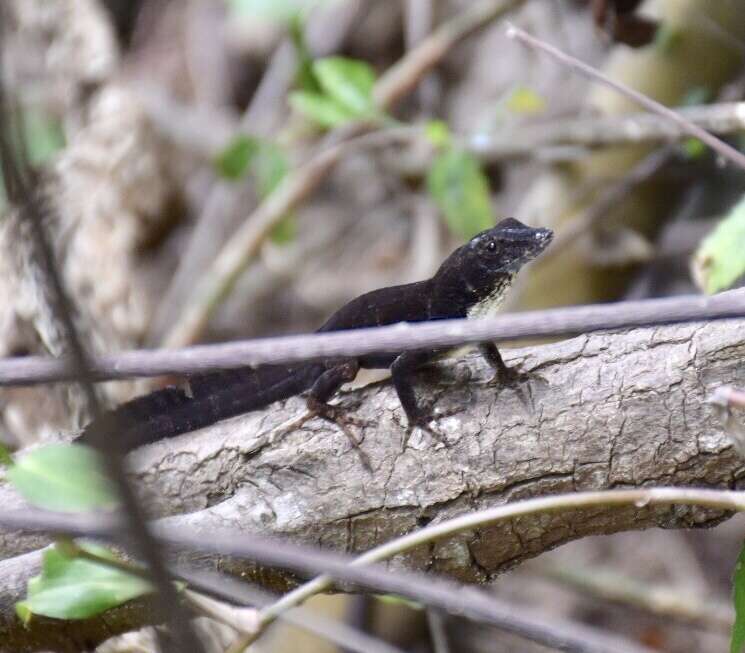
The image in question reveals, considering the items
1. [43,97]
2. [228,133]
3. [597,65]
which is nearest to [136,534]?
[43,97]

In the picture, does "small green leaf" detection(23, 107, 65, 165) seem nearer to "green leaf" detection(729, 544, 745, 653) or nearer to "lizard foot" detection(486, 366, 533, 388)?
"lizard foot" detection(486, 366, 533, 388)

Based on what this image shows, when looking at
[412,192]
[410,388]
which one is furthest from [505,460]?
[412,192]

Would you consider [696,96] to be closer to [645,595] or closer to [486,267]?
[486,267]

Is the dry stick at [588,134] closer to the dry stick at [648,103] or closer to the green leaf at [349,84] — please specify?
the green leaf at [349,84]

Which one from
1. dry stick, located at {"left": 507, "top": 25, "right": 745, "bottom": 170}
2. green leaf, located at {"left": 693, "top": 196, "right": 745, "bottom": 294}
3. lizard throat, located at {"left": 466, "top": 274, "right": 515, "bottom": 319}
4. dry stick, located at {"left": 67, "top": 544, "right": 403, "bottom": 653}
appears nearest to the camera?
dry stick, located at {"left": 67, "top": 544, "right": 403, "bottom": 653}

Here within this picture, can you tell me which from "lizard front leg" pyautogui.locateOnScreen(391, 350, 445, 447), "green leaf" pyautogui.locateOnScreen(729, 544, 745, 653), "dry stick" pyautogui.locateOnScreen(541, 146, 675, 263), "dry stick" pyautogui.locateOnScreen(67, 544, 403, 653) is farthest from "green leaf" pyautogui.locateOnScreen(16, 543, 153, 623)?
"dry stick" pyautogui.locateOnScreen(541, 146, 675, 263)
